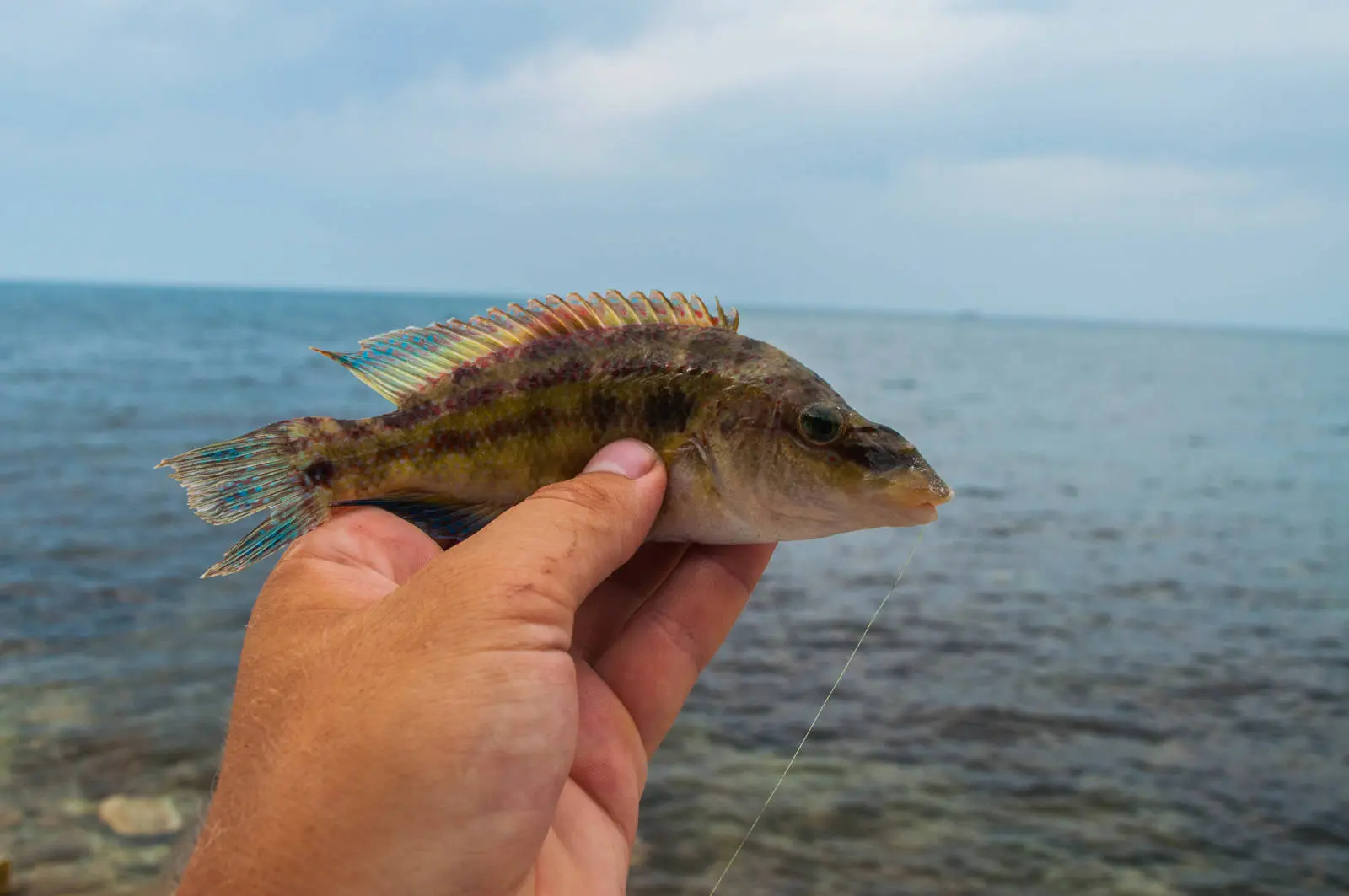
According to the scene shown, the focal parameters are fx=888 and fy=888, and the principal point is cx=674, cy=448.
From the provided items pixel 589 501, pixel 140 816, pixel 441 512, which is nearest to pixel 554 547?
pixel 589 501

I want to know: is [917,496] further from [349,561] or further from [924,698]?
[924,698]

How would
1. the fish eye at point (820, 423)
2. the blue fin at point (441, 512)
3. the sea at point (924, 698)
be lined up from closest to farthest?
the fish eye at point (820, 423) → the blue fin at point (441, 512) → the sea at point (924, 698)

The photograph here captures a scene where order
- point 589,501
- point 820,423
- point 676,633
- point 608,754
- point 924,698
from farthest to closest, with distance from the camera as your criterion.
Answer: point 924,698 → point 676,633 → point 608,754 → point 820,423 → point 589,501

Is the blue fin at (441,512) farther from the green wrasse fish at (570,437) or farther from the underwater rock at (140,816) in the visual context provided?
the underwater rock at (140,816)

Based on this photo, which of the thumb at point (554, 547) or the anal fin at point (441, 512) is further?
the anal fin at point (441, 512)

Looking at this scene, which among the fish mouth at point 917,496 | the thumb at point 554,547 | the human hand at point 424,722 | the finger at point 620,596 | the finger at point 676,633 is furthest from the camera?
the finger at point 620,596

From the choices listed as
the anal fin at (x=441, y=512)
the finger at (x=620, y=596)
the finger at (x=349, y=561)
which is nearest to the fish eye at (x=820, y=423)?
the finger at (x=620, y=596)

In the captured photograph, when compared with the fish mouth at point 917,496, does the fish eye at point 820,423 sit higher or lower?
higher
